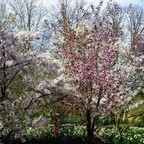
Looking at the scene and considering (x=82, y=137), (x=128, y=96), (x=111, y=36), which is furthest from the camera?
(x=128, y=96)

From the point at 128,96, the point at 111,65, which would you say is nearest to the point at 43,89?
the point at 111,65

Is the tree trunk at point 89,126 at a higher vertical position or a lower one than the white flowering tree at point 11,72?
lower

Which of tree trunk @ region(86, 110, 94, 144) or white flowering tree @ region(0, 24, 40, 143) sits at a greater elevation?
white flowering tree @ region(0, 24, 40, 143)

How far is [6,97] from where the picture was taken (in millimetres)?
8531

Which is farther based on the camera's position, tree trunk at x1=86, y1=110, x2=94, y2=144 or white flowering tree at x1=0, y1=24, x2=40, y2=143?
tree trunk at x1=86, y1=110, x2=94, y2=144

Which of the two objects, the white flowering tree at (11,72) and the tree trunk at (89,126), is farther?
the tree trunk at (89,126)

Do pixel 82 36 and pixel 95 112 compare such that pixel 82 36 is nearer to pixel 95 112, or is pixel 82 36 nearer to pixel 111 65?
pixel 111 65

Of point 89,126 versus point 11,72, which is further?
point 89,126

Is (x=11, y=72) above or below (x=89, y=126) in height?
above

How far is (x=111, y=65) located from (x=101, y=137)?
2.90 meters

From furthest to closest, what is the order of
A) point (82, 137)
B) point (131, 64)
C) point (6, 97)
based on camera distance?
1. point (131, 64)
2. point (82, 137)
3. point (6, 97)

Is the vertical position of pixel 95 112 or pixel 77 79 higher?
pixel 77 79

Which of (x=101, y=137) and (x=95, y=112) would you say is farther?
(x=101, y=137)

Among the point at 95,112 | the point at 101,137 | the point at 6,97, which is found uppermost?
the point at 6,97
